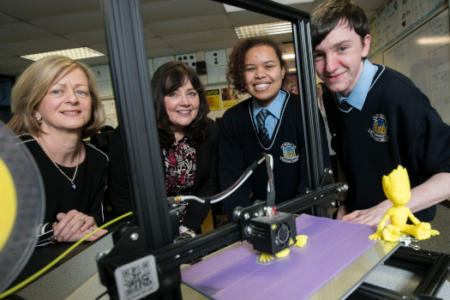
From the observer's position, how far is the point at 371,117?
87 centimetres

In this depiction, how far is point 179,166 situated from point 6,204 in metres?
0.90

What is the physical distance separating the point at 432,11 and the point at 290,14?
2.55 m

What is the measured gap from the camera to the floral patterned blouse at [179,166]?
116cm

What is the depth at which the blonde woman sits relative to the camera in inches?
40.0

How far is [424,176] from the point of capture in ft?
2.72

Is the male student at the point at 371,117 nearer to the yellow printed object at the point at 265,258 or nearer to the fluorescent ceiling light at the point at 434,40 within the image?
the yellow printed object at the point at 265,258

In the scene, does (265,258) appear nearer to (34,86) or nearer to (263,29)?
(34,86)

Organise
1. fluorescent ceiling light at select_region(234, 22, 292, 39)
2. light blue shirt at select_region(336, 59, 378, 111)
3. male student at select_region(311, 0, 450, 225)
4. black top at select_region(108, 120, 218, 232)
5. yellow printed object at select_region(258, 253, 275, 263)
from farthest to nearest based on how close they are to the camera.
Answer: fluorescent ceiling light at select_region(234, 22, 292, 39) < black top at select_region(108, 120, 218, 232) < light blue shirt at select_region(336, 59, 378, 111) < male student at select_region(311, 0, 450, 225) < yellow printed object at select_region(258, 253, 275, 263)

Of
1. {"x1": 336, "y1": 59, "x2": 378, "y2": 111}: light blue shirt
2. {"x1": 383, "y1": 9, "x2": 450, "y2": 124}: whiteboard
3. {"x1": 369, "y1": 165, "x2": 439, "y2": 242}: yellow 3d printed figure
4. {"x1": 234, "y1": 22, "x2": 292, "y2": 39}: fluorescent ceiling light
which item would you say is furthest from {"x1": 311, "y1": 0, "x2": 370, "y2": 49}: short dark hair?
{"x1": 234, "y1": 22, "x2": 292, "y2": 39}: fluorescent ceiling light

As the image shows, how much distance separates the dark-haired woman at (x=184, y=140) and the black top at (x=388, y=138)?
1.75 feet

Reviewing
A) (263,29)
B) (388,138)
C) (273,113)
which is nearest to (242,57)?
(273,113)

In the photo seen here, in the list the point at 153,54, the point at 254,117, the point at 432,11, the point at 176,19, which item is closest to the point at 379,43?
the point at 432,11

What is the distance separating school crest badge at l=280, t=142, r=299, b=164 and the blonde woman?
0.69 m

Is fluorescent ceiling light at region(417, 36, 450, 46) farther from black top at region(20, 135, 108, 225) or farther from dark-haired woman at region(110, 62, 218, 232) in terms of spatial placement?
black top at region(20, 135, 108, 225)
